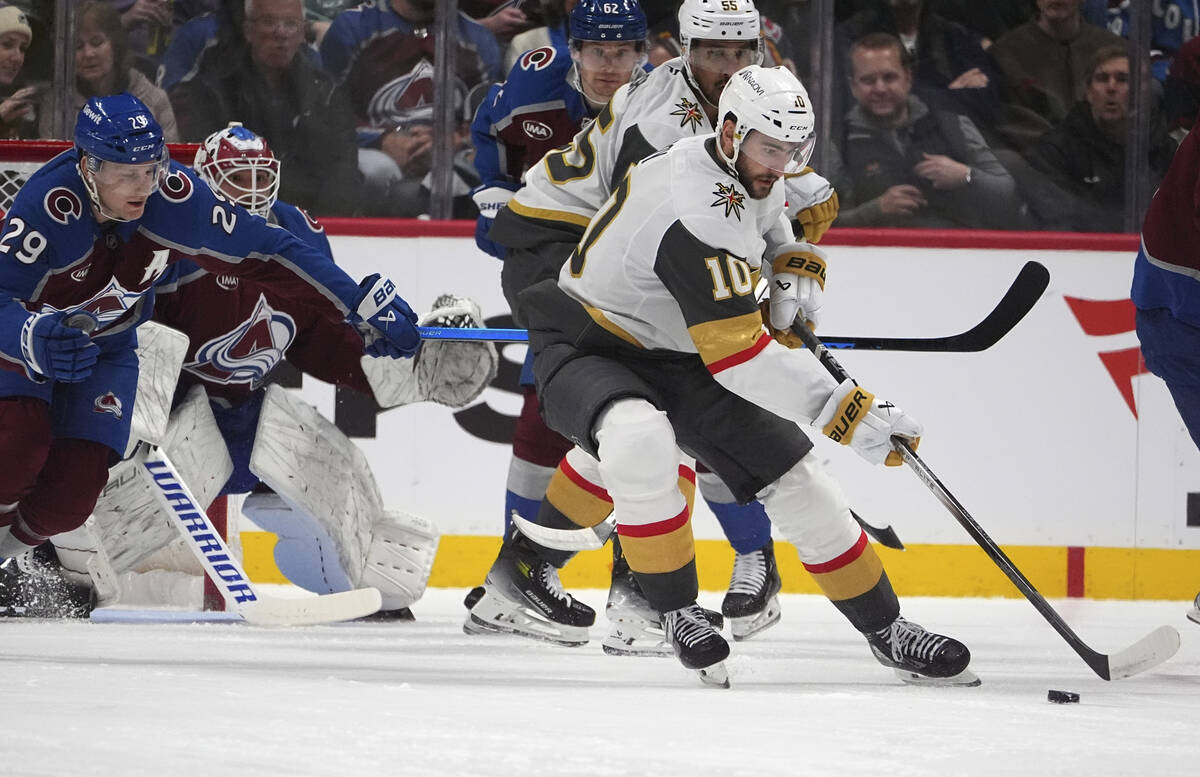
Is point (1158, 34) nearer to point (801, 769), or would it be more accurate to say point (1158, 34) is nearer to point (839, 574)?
point (839, 574)

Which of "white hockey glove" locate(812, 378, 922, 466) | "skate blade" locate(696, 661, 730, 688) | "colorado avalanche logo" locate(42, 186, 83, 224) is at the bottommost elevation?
"skate blade" locate(696, 661, 730, 688)

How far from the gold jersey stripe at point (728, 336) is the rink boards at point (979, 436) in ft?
6.39

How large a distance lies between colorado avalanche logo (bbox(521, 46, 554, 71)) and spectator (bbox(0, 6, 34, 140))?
1751 millimetres

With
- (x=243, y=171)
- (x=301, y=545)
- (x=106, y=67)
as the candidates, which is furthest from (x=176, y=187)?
(x=106, y=67)

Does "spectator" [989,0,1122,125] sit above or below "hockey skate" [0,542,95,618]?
above

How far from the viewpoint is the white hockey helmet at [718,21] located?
129 inches

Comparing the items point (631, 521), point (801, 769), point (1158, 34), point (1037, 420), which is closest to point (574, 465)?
point (631, 521)

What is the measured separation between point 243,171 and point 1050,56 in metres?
2.43

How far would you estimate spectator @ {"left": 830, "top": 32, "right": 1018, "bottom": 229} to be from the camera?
16.0ft

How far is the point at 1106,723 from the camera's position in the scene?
2.35 m

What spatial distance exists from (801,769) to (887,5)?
11.2 feet

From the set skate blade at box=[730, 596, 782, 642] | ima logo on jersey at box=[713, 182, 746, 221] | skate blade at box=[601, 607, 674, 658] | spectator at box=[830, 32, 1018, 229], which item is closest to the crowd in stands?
spectator at box=[830, 32, 1018, 229]

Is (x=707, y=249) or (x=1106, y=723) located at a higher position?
(x=707, y=249)

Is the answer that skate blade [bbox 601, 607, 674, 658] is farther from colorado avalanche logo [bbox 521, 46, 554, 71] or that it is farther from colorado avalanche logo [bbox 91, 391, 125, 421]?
colorado avalanche logo [bbox 521, 46, 554, 71]
